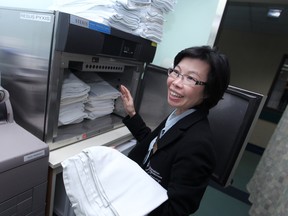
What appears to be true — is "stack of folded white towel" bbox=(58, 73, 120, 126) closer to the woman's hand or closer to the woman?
the woman's hand

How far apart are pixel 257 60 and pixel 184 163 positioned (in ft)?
14.1

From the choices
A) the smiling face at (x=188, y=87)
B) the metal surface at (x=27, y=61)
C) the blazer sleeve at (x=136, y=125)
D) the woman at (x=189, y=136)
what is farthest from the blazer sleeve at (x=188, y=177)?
the metal surface at (x=27, y=61)

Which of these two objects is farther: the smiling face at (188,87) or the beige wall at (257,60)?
the beige wall at (257,60)

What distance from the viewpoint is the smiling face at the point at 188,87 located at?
73cm

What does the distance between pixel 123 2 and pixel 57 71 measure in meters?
0.45

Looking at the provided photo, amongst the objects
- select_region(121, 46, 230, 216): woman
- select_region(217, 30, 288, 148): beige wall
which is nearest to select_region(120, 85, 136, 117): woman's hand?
select_region(121, 46, 230, 216): woman

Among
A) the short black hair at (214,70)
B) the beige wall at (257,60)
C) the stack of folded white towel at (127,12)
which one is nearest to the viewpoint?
the short black hair at (214,70)

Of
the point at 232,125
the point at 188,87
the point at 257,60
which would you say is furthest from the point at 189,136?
the point at 257,60

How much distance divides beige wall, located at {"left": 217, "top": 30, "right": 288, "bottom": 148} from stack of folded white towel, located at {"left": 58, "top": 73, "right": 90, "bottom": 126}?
369 cm

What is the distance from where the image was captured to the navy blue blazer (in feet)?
2.08

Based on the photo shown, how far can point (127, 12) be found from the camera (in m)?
1.00

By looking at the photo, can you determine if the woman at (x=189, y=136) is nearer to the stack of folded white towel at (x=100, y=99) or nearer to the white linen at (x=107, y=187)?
the white linen at (x=107, y=187)

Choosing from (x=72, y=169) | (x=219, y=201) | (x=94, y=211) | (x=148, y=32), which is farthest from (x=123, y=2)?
(x=219, y=201)

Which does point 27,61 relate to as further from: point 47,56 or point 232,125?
point 232,125
